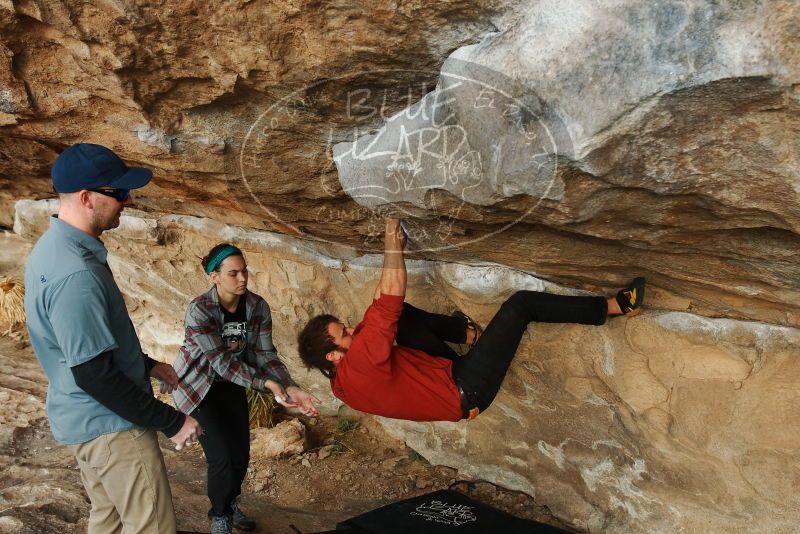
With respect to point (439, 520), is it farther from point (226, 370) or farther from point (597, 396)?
point (226, 370)

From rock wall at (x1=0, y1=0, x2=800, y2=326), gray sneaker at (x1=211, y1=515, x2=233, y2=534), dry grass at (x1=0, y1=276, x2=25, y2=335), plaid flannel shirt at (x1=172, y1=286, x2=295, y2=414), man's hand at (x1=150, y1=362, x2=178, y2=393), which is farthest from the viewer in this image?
dry grass at (x1=0, y1=276, x2=25, y2=335)

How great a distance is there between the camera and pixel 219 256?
3.10 m

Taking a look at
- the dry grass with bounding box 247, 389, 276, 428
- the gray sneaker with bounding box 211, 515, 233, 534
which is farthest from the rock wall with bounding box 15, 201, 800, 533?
the gray sneaker with bounding box 211, 515, 233, 534

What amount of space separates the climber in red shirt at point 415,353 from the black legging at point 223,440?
477mm

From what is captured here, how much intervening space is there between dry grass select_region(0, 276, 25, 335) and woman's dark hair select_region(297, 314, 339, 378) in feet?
13.1

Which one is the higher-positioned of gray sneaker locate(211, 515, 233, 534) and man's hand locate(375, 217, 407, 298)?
man's hand locate(375, 217, 407, 298)

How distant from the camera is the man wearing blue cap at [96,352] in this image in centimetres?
209

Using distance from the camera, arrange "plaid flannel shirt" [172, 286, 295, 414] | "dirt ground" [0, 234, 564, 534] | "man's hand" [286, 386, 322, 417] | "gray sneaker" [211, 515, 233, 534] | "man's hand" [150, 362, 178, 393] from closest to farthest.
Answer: "man's hand" [150, 362, 178, 393], "man's hand" [286, 386, 322, 417], "plaid flannel shirt" [172, 286, 295, 414], "gray sneaker" [211, 515, 233, 534], "dirt ground" [0, 234, 564, 534]

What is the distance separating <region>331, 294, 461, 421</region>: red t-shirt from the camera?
9.75 ft

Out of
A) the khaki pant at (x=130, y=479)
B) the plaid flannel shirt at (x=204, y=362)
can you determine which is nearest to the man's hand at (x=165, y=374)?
the plaid flannel shirt at (x=204, y=362)

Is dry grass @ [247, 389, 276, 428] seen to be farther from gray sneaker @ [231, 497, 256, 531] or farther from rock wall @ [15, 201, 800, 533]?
gray sneaker @ [231, 497, 256, 531]

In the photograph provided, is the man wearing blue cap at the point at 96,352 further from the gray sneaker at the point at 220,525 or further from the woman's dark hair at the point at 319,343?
the woman's dark hair at the point at 319,343

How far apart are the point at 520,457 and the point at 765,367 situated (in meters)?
1.65


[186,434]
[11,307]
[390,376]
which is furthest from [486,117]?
[11,307]
